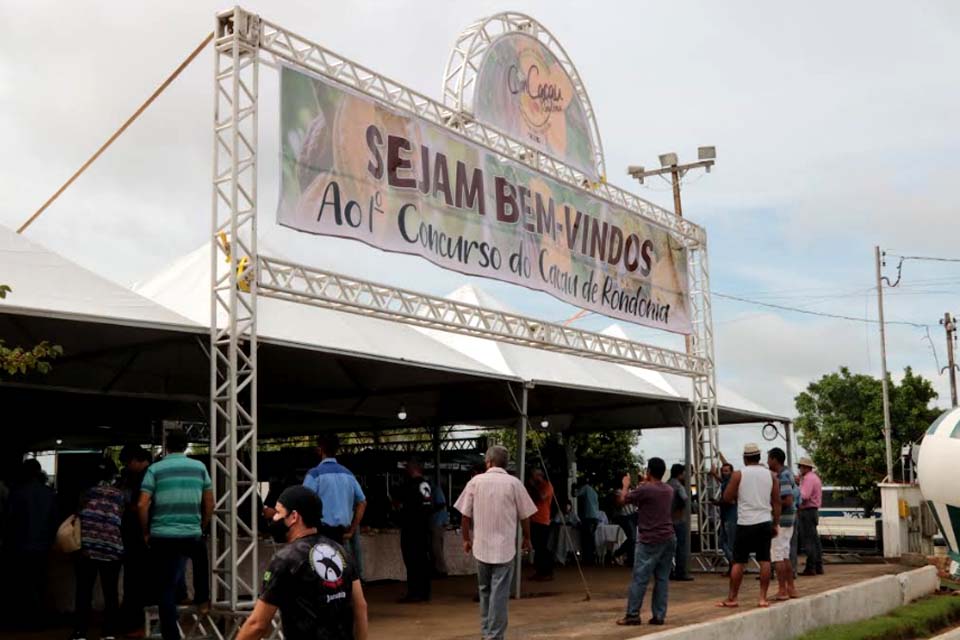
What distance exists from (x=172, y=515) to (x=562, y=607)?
501 cm

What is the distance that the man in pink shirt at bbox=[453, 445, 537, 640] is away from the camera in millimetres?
7832

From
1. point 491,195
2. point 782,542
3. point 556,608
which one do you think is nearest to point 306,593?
point 556,608

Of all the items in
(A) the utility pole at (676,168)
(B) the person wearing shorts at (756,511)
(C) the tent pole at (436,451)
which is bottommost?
(B) the person wearing shorts at (756,511)

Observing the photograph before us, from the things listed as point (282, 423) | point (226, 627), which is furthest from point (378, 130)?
point (282, 423)

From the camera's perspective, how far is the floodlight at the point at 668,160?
2855cm

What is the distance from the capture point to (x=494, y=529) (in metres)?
7.88

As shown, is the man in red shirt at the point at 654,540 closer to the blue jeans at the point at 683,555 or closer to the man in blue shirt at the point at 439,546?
the blue jeans at the point at 683,555

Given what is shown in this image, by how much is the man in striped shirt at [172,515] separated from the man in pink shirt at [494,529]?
2035 mm

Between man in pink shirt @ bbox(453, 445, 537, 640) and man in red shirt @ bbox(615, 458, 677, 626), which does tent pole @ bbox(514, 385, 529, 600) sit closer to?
man in red shirt @ bbox(615, 458, 677, 626)

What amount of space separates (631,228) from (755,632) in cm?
800

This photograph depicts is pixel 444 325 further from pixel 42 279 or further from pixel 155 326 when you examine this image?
pixel 42 279

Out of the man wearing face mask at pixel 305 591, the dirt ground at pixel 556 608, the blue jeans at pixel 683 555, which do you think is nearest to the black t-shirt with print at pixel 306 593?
the man wearing face mask at pixel 305 591

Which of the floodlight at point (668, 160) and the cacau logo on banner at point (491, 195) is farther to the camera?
the floodlight at point (668, 160)

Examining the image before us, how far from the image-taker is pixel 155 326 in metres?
8.71
